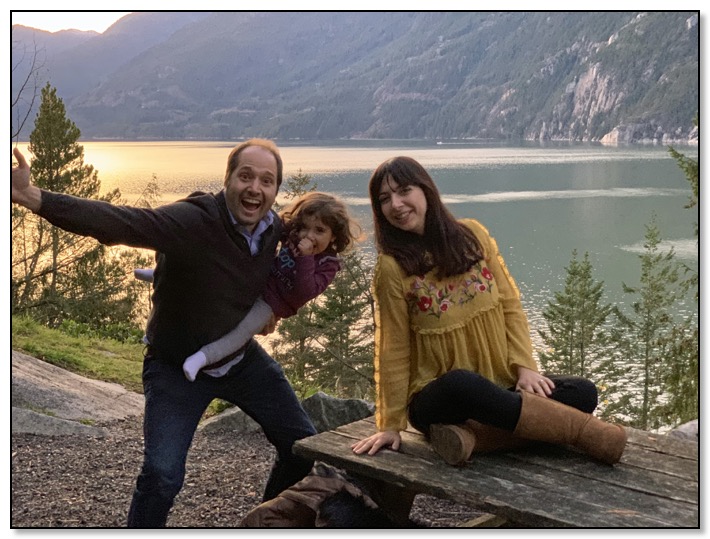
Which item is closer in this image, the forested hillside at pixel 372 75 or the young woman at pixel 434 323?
the young woman at pixel 434 323

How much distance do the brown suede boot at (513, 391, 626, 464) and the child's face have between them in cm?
107

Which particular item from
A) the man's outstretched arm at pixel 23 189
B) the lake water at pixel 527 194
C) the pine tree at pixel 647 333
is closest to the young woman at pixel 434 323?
the man's outstretched arm at pixel 23 189

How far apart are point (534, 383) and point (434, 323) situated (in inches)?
19.3

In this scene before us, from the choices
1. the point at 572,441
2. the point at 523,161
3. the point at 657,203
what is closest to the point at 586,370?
the point at 657,203

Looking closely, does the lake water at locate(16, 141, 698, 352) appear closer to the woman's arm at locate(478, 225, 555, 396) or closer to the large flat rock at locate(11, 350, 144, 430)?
the large flat rock at locate(11, 350, 144, 430)

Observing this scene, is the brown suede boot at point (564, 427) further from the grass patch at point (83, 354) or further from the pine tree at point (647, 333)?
the pine tree at point (647, 333)

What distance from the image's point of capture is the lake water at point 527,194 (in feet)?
95.9

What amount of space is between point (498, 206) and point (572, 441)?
39.1m

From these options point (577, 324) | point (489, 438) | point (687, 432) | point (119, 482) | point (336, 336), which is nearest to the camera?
point (489, 438)

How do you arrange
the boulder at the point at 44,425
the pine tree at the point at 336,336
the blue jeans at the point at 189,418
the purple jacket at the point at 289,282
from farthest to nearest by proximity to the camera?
1. the pine tree at the point at 336,336
2. the boulder at the point at 44,425
3. the purple jacket at the point at 289,282
4. the blue jeans at the point at 189,418

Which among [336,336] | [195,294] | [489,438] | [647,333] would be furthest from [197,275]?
[647,333]

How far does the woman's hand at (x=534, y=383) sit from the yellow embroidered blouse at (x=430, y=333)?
0.05 m

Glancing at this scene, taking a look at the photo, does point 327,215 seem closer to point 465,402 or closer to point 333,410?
point 465,402

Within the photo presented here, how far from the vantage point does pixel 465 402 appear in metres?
3.24
